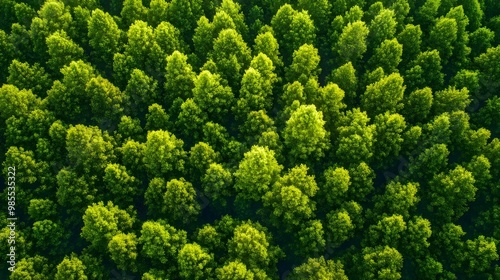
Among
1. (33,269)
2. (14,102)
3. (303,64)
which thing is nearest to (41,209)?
(33,269)

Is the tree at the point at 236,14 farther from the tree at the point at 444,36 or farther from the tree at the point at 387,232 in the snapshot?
the tree at the point at 387,232

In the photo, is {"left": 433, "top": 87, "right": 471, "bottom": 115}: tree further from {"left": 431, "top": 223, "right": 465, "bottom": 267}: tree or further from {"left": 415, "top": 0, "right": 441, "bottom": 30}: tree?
{"left": 431, "top": 223, "right": 465, "bottom": 267}: tree

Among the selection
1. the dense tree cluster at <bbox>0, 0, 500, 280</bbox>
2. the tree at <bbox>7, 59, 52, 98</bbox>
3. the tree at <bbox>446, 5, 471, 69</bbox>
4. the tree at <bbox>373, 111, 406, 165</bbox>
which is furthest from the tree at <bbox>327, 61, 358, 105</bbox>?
the tree at <bbox>7, 59, 52, 98</bbox>

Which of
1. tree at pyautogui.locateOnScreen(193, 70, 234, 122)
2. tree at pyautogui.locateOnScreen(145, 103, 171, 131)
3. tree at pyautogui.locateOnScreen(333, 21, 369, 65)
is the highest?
tree at pyautogui.locateOnScreen(333, 21, 369, 65)

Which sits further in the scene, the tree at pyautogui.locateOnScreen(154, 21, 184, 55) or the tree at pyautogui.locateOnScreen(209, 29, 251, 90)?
the tree at pyautogui.locateOnScreen(154, 21, 184, 55)

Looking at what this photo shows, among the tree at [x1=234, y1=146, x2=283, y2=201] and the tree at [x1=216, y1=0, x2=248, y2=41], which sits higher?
the tree at [x1=216, y1=0, x2=248, y2=41]

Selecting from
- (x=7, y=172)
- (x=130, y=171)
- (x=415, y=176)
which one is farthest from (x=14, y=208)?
(x=415, y=176)

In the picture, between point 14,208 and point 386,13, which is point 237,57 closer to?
point 386,13
